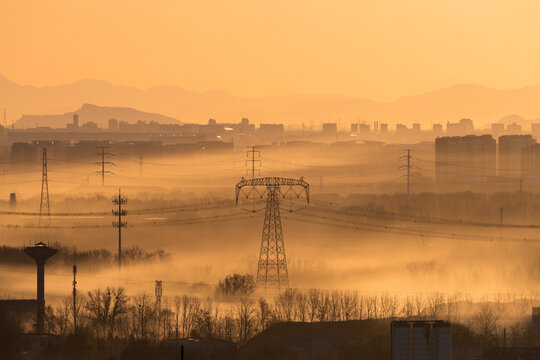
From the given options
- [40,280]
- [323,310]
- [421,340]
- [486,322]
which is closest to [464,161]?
[323,310]

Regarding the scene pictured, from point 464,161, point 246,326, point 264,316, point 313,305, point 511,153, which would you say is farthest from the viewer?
point 511,153

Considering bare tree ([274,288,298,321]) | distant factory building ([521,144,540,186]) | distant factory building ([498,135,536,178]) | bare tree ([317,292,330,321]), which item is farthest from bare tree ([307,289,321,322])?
distant factory building ([498,135,536,178])

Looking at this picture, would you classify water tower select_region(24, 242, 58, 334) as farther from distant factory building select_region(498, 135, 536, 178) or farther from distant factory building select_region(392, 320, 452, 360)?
distant factory building select_region(498, 135, 536, 178)

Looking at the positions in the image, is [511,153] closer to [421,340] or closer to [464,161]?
[464,161]

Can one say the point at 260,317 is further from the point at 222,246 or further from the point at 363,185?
the point at 363,185

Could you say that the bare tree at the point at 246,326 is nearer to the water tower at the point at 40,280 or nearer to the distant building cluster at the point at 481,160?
the water tower at the point at 40,280

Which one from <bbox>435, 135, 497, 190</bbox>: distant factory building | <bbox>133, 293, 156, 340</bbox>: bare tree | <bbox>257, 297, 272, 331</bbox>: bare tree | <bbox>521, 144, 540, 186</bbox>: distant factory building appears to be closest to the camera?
<bbox>133, 293, 156, 340</bbox>: bare tree

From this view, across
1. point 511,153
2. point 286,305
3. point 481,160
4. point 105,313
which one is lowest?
point 286,305
